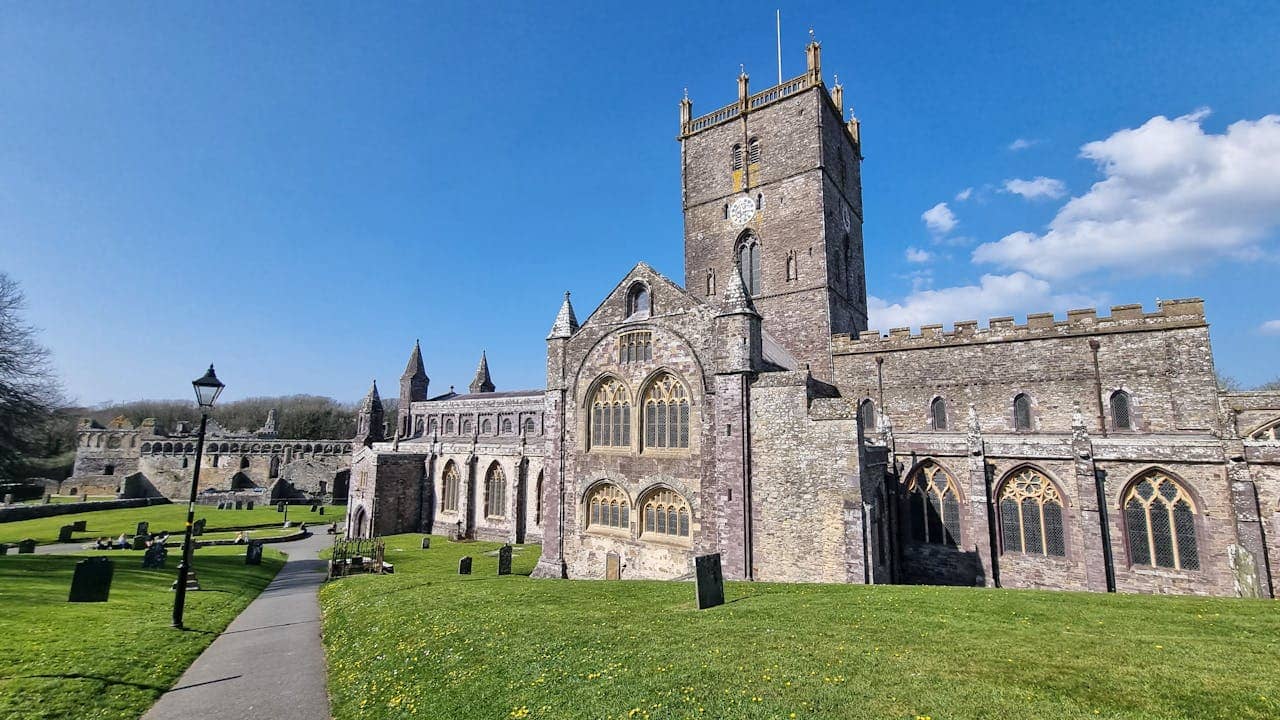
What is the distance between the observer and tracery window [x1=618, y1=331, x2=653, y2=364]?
69.8 feet

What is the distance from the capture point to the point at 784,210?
30.1 meters

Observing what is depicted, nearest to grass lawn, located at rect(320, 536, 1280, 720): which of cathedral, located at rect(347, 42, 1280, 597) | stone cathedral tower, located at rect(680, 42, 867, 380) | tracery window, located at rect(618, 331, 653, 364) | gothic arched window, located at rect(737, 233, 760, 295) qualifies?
cathedral, located at rect(347, 42, 1280, 597)

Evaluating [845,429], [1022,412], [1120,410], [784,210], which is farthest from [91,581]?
[1120,410]

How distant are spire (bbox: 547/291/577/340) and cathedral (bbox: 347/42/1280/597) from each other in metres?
0.11

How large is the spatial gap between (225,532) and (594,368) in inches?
1356

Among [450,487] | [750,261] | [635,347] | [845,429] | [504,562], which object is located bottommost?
[504,562]

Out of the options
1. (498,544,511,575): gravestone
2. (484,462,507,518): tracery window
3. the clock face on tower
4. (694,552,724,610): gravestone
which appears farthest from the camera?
(484,462,507,518): tracery window

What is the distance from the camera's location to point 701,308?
20.0 m

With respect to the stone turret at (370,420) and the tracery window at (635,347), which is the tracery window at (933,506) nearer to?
the tracery window at (635,347)

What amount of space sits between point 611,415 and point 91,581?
51.2 ft

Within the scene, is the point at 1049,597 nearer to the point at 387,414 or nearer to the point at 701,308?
the point at 701,308

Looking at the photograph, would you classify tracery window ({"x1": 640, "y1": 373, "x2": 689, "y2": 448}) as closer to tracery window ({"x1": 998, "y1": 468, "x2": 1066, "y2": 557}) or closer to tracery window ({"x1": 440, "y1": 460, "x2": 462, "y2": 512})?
tracery window ({"x1": 998, "y1": 468, "x2": 1066, "y2": 557})

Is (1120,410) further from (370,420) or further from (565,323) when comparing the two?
(370,420)

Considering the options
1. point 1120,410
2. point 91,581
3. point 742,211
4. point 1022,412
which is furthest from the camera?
point 742,211
